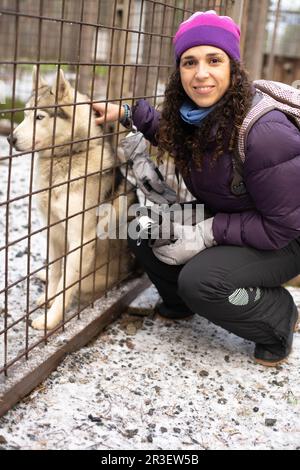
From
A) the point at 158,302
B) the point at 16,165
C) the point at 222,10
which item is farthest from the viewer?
the point at 16,165

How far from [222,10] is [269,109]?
1534mm

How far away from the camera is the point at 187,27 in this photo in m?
1.99

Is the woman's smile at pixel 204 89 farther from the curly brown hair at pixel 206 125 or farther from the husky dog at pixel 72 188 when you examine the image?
the husky dog at pixel 72 188

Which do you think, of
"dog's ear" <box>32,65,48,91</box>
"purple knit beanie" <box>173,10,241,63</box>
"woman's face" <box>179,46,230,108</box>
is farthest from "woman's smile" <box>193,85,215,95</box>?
"dog's ear" <box>32,65,48,91</box>

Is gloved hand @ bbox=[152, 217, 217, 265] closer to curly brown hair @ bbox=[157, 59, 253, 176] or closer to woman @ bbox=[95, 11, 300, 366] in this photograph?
woman @ bbox=[95, 11, 300, 366]

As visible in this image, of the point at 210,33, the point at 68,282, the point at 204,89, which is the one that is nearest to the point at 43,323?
the point at 68,282

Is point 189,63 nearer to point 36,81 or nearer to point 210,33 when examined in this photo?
point 210,33

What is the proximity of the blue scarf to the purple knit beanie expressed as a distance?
0.77 feet

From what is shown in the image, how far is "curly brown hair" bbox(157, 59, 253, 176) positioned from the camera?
2.01 meters

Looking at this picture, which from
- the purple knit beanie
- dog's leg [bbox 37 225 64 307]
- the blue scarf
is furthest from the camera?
dog's leg [bbox 37 225 64 307]

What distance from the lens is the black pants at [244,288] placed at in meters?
2.14

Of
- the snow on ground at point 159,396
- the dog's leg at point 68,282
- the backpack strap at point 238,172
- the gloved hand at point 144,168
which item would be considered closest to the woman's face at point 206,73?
the backpack strap at point 238,172
